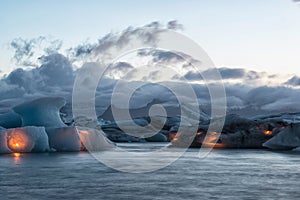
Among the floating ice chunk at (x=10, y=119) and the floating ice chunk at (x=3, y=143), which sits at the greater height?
the floating ice chunk at (x=10, y=119)

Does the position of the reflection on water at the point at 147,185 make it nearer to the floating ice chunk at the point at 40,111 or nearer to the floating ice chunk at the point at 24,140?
the floating ice chunk at the point at 24,140

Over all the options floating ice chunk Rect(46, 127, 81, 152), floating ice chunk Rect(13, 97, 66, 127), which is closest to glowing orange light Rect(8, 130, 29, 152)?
floating ice chunk Rect(46, 127, 81, 152)

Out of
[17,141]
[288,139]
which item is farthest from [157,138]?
[17,141]

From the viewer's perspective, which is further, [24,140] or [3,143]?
[24,140]

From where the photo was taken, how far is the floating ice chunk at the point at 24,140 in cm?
3888

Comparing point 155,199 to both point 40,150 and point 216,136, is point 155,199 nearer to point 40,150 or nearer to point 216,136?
point 40,150

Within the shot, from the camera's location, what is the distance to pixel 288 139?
4769 cm

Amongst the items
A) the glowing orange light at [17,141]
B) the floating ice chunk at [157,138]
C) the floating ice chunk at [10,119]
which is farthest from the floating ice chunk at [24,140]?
the floating ice chunk at [157,138]

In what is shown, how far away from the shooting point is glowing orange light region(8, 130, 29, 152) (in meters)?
39.3

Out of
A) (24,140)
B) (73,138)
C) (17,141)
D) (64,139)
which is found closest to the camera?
(24,140)

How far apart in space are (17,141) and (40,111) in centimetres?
519

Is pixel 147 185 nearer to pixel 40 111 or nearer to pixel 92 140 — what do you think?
pixel 92 140

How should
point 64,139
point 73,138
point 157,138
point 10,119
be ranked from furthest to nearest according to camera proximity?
point 157,138
point 10,119
point 73,138
point 64,139

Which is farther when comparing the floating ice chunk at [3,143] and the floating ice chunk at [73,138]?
the floating ice chunk at [73,138]
